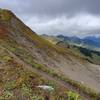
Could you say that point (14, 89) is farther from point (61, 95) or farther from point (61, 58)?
point (61, 58)

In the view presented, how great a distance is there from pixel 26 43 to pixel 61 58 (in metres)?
12.3

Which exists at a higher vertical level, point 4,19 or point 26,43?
point 4,19

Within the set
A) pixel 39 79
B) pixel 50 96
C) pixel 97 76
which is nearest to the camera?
pixel 50 96

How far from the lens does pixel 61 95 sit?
27219 mm

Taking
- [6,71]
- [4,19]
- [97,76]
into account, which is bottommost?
[97,76]

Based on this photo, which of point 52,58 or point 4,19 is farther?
point 4,19

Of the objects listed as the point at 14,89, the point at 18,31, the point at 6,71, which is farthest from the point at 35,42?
the point at 14,89

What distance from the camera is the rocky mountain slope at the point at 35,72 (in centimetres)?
2688

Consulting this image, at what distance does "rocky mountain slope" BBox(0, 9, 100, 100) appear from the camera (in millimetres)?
26875

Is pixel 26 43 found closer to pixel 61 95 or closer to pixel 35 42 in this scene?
pixel 35 42

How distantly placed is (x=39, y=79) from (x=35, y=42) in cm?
6174

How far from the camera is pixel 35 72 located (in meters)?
39.6

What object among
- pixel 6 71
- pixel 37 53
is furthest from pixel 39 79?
pixel 37 53

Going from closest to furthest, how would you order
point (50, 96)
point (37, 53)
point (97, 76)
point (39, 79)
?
point (50, 96) < point (39, 79) < point (37, 53) < point (97, 76)
